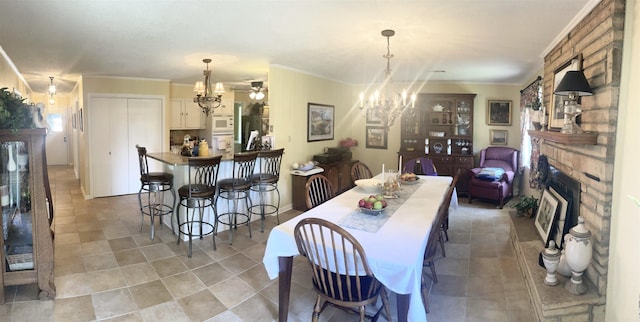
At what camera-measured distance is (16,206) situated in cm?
280

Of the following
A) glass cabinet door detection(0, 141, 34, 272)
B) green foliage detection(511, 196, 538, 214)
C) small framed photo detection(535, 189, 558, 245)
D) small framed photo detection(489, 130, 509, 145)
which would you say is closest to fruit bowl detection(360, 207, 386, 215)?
small framed photo detection(535, 189, 558, 245)

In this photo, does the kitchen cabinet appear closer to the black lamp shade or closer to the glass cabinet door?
the glass cabinet door

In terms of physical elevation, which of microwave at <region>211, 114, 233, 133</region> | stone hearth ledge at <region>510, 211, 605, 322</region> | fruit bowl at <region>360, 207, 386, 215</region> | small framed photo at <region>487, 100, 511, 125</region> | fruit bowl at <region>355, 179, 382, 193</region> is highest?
small framed photo at <region>487, 100, 511, 125</region>

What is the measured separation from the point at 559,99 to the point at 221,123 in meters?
6.53

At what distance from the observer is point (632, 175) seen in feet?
6.39

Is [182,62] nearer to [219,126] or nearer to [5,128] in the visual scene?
[5,128]

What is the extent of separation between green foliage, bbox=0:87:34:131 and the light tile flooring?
1.37 metres

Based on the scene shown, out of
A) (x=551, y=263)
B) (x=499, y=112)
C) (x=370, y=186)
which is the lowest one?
(x=551, y=263)

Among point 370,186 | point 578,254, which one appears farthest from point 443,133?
point 578,254

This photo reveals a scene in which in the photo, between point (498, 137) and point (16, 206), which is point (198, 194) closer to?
point (16, 206)

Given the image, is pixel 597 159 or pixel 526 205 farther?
pixel 526 205

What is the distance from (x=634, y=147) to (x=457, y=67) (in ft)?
11.4

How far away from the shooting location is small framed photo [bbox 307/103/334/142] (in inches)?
237

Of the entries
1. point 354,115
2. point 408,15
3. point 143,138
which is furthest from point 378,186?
point 143,138
